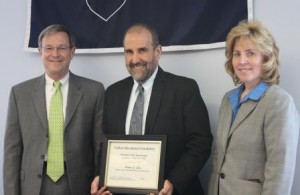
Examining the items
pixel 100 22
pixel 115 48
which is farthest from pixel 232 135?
pixel 100 22

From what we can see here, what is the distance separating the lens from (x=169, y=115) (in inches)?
68.7

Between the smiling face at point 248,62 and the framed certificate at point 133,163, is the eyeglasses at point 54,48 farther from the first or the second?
the smiling face at point 248,62

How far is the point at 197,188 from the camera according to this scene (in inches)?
71.8

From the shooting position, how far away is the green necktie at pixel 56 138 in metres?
1.89

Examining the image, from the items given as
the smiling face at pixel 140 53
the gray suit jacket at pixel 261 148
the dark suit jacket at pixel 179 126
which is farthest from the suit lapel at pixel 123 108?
the gray suit jacket at pixel 261 148

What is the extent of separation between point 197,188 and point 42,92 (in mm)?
961

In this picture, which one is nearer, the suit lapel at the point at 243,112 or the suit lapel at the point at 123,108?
the suit lapel at the point at 243,112

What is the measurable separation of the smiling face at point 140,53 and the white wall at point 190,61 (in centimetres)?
38

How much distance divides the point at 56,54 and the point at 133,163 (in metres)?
0.74

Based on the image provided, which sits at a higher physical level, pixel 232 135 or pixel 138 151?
pixel 232 135

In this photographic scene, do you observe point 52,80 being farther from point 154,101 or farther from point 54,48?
point 154,101

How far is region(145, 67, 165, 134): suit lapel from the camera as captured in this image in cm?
175

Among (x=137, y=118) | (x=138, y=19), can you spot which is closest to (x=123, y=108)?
(x=137, y=118)

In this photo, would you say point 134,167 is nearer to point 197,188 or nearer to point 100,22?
point 197,188
